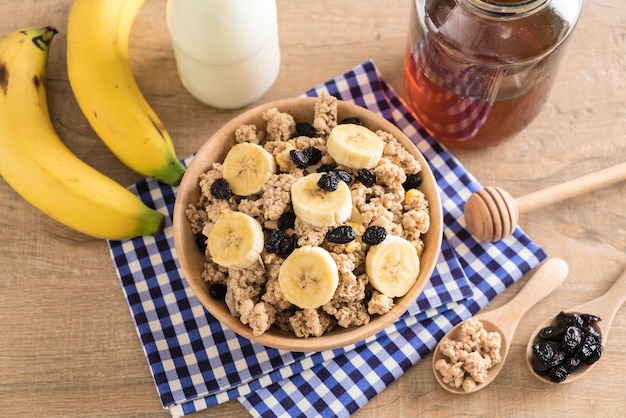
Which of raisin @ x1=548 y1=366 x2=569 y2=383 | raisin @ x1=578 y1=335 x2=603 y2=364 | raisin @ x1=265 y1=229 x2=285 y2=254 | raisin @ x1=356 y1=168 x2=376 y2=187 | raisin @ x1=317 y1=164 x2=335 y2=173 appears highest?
raisin @ x1=317 y1=164 x2=335 y2=173

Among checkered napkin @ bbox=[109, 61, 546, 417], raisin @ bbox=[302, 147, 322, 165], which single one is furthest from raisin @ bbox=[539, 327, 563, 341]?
raisin @ bbox=[302, 147, 322, 165]

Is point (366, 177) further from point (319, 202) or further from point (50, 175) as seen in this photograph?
point (50, 175)

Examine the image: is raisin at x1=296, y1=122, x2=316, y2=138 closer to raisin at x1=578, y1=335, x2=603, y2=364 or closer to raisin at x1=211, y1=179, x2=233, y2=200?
raisin at x1=211, y1=179, x2=233, y2=200

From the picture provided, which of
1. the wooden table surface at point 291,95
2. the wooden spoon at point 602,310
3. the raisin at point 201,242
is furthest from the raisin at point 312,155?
the wooden spoon at point 602,310

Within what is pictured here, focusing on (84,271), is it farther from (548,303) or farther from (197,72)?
(548,303)

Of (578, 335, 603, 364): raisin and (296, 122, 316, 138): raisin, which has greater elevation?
(296, 122, 316, 138): raisin

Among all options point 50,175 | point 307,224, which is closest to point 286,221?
point 307,224
